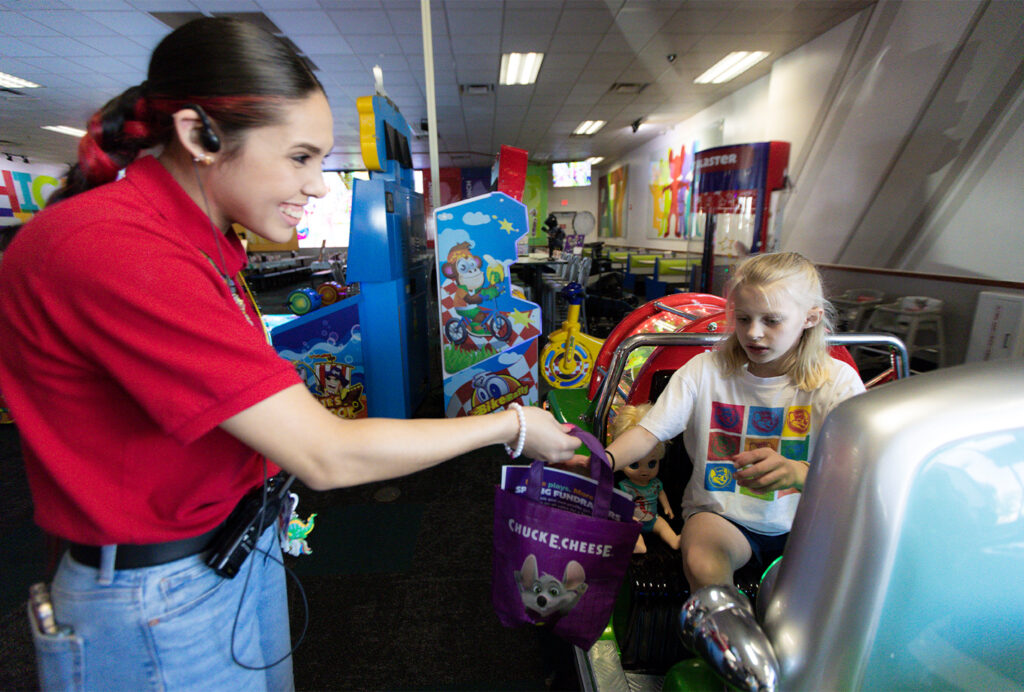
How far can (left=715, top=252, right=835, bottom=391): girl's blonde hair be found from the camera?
1.42 metres

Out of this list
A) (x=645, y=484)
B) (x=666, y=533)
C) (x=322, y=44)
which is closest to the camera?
(x=666, y=533)

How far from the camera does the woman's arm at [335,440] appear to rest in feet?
2.08

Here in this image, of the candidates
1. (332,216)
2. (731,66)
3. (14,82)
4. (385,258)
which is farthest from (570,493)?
(332,216)

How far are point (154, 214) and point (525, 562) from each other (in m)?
1.04

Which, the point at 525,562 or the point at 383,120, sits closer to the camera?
the point at 525,562

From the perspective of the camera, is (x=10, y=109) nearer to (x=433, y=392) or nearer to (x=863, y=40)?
(x=433, y=392)

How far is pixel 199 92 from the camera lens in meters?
0.69

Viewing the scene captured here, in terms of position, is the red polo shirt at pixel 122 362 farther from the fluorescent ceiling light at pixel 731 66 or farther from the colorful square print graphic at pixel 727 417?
the fluorescent ceiling light at pixel 731 66

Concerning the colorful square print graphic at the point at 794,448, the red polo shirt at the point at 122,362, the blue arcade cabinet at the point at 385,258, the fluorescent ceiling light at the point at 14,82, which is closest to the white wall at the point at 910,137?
the colorful square print graphic at the point at 794,448

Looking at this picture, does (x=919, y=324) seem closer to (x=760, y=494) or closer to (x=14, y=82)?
(x=760, y=494)

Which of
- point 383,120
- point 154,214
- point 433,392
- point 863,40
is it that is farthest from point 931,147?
point 154,214

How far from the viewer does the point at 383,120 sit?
347 centimetres

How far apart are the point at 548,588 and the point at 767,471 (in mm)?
619

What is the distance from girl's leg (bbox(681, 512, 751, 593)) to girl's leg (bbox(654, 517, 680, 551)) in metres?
0.16
